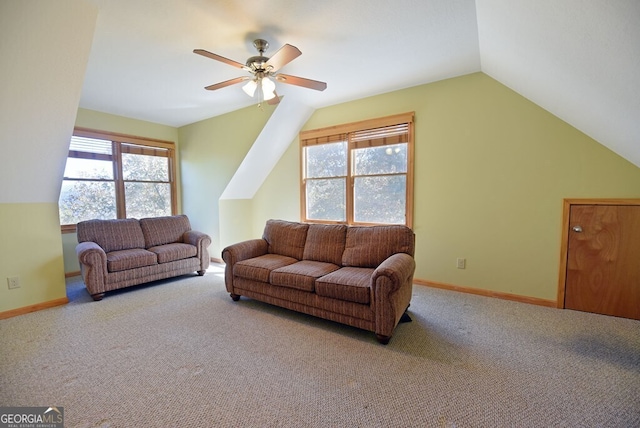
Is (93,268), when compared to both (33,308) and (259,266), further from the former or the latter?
(259,266)

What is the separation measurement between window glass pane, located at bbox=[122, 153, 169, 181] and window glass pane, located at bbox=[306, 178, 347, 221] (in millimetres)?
2858

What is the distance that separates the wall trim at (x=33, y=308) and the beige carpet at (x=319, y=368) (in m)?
0.10

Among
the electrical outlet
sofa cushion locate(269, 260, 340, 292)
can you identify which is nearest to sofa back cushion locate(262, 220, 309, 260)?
sofa cushion locate(269, 260, 340, 292)

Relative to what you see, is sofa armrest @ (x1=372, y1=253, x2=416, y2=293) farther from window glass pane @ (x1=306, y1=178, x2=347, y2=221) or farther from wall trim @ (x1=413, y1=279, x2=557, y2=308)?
window glass pane @ (x1=306, y1=178, x2=347, y2=221)

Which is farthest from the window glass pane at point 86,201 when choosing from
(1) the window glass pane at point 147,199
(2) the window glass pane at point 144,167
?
(2) the window glass pane at point 144,167

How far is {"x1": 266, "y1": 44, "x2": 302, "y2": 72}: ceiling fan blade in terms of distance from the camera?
6.48ft

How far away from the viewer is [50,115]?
2.39 metres

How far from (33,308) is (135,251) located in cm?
105

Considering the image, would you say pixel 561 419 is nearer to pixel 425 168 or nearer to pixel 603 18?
pixel 603 18

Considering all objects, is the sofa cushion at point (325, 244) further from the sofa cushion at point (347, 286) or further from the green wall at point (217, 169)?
the green wall at point (217, 169)

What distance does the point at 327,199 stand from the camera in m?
4.25

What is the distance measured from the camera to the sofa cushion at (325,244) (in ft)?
9.62

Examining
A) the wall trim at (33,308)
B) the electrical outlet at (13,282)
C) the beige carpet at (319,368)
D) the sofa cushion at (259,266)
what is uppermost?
the sofa cushion at (259,266)

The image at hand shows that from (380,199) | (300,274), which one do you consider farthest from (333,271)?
(380,199)
